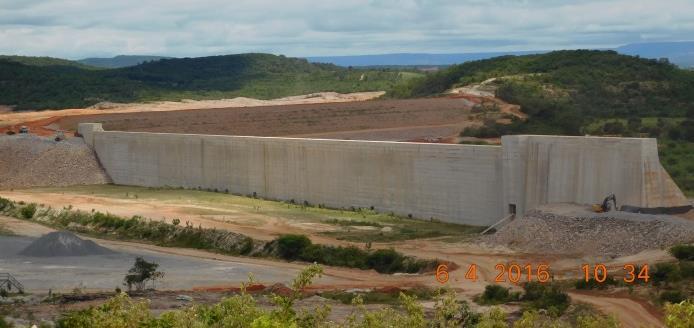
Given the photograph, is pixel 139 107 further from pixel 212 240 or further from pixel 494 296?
pixel 494 296

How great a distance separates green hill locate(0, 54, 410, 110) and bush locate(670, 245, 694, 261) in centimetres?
8248

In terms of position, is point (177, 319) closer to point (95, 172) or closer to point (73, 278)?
point (73, 278)

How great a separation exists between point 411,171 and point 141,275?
15347 mm

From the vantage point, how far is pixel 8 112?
4129 inches

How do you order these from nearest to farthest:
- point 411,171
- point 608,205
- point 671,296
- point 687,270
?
1. point 671,296
2. point 687,270
3. point 608,205
4. point 411,171

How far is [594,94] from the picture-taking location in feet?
271

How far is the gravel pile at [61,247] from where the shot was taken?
1601 inches

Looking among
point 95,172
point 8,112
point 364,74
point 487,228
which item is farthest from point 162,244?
→ point 364,74

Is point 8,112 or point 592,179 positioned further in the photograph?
point 8,112

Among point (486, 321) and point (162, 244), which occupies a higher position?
point (486, 321)

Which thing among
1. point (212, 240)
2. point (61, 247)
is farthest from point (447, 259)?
point (61, 247)

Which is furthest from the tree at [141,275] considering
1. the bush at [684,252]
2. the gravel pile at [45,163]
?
the gravel pile at [45,163]

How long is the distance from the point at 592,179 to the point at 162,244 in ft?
52.3
